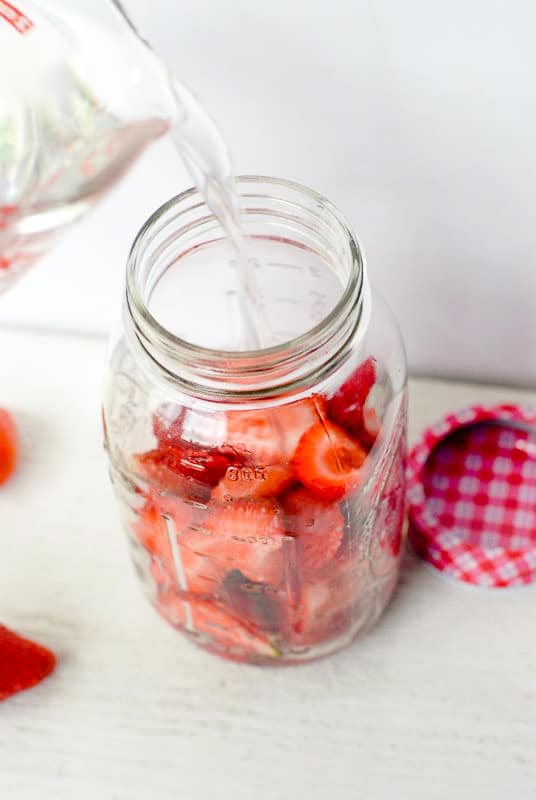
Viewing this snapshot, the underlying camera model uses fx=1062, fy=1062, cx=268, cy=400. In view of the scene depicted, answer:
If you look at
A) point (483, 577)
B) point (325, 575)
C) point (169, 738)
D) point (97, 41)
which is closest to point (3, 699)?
point (169, 738)

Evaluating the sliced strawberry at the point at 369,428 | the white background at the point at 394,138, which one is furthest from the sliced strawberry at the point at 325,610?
the white background at the point at 394,138

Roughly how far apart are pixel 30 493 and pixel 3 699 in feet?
0.58

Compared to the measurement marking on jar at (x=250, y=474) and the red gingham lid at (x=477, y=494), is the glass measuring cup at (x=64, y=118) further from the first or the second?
the red gingham lid at (x=477, y=494)

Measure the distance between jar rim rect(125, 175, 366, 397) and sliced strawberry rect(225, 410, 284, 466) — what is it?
0.05 m

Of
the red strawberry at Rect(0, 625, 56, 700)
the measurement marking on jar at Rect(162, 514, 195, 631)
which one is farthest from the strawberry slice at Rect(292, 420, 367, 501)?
the red strawberry at Rect(0, 625, 56, 700)

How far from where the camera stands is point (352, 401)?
2.19 feet

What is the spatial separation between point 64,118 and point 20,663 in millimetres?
420

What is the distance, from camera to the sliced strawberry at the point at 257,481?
650 millimetres

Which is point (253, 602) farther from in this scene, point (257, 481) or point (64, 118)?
point (64, 118)

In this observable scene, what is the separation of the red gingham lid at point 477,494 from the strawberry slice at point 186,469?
0.22m

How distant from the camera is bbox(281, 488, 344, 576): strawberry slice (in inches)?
26.0

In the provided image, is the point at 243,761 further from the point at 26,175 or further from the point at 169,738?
the point at 26,175

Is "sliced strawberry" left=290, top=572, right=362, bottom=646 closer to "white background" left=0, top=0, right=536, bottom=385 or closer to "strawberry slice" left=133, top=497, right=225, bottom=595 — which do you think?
"strawberry slice" left=133, top=497, right=225, bottom=595

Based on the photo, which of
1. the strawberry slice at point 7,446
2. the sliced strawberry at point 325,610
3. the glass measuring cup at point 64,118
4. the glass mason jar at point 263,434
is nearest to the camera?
the glass measuring cup at point 64,118
